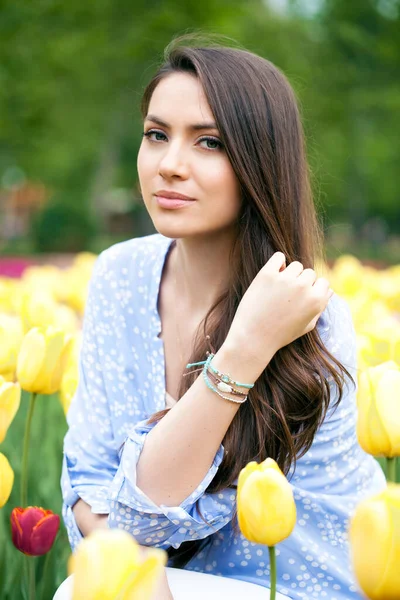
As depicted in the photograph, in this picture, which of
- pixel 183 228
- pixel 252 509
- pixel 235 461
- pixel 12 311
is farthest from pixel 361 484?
pixel 12 311

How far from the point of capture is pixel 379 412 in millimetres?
1403

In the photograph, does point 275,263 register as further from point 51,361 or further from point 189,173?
point 51,361

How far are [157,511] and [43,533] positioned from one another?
214 millimetres

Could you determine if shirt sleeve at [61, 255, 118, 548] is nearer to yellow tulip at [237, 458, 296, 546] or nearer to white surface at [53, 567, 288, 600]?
white surface at [53, 567, 288, 600]

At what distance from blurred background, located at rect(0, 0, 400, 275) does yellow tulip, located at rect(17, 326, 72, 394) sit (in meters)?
11.6

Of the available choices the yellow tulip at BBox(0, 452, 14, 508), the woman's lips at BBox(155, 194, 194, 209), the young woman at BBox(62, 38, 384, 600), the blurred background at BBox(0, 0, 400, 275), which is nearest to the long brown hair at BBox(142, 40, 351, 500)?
the young woman at BBox(62, 38, 384, 600)

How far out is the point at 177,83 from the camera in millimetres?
1834

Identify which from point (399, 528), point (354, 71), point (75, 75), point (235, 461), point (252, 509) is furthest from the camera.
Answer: point (75, 75)

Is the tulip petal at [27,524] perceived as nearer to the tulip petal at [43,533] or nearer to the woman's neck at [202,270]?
the tulip petal at [43,533]

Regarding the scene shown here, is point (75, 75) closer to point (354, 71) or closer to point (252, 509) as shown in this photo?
point (354, 71)

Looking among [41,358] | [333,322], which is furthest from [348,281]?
[41,358]

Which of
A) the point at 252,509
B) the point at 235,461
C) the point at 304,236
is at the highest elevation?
the point at 304,236

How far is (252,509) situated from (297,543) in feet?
2.36

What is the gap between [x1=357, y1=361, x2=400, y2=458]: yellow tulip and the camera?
1405mm
